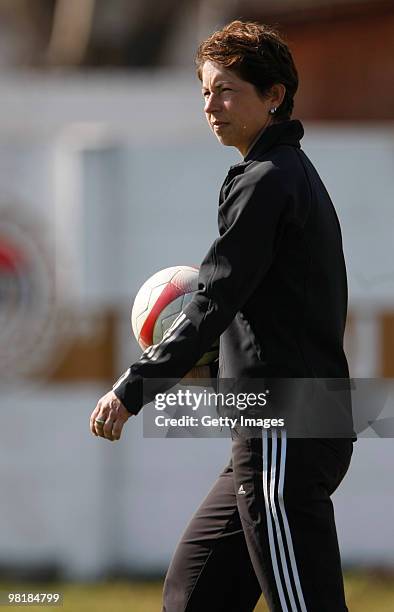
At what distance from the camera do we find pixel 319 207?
10.4 feet

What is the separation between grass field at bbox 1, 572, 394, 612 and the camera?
5.94 meters

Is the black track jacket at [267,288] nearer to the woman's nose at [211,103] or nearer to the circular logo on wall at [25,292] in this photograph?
the woman's nose at [211,103]

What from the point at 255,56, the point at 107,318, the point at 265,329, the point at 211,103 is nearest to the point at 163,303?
the point at 265,329

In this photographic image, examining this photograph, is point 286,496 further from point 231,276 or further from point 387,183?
point 387,183

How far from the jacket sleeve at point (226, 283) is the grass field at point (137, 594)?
8.96 ft

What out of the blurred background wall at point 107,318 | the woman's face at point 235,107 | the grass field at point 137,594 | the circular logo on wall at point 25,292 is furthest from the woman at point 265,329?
the circular logo on wall at point 25,292

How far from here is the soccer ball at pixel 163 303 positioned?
3.47 m

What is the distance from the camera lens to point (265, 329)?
3117mm

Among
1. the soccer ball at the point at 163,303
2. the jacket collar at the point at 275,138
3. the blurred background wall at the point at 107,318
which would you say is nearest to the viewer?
the jacket collar at the point at 275,138

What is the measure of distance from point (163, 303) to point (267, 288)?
1.51 ft

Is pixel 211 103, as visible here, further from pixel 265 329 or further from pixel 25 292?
pixel 25 292

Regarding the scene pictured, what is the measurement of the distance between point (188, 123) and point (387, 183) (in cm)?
239

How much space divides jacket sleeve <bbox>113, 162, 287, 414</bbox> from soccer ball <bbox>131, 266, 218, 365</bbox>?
373 millimetres

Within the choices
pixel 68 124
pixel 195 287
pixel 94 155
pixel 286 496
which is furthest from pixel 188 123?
pixel 286 496
